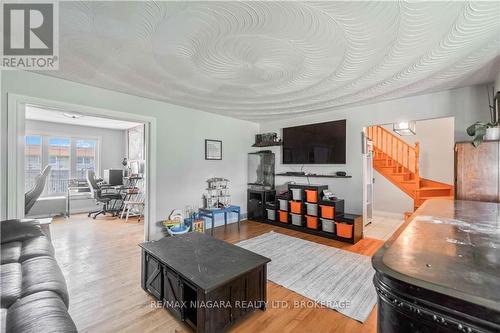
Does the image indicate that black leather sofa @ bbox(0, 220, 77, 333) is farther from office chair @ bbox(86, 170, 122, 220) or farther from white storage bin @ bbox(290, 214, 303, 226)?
white storage bin @ bbox(290, 214, 303, 226)

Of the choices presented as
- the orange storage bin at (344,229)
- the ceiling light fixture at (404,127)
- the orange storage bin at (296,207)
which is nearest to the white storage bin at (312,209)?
the orange storage bin at (296,207)

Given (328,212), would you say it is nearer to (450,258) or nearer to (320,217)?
(320,217)

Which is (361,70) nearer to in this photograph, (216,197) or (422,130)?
(216,197)

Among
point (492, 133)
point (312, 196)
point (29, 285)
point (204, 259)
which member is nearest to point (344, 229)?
point (312, 196)

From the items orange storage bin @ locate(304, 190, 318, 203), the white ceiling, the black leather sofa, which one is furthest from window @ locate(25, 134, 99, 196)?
orange storage bin @ locate(304, 190, 318, 203)

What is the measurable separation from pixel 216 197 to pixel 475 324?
165 inches

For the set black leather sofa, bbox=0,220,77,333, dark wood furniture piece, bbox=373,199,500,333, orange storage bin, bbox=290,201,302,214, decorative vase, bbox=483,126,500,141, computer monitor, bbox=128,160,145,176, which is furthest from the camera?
computer monitor, bbox=128,160,145,176

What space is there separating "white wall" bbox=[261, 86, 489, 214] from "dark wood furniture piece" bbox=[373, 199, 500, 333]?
2728 mm

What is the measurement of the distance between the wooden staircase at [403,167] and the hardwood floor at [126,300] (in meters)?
2.34

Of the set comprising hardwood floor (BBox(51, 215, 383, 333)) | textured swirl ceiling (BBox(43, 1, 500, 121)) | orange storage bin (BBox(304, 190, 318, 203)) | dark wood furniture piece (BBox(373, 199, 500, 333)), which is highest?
textured swirl ceiling (BBox(43, 1, 500, 121))

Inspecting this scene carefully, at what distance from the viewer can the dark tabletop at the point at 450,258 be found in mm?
673

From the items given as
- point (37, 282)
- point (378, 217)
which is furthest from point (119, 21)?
point (378, 217)

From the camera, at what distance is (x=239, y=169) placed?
5164mm

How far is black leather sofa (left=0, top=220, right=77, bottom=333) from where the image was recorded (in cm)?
92
